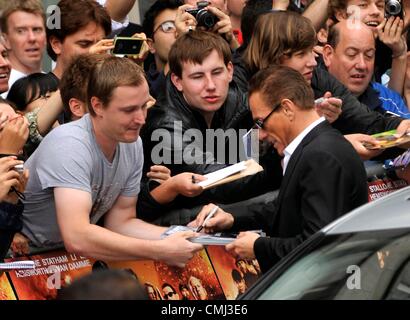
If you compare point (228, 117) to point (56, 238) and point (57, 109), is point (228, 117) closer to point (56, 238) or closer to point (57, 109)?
point (57, 109)

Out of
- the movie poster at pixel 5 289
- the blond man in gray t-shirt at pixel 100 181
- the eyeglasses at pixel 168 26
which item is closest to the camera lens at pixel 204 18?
the eyeglasses at pixel 168 26

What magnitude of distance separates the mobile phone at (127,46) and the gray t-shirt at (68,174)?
1.19 metres

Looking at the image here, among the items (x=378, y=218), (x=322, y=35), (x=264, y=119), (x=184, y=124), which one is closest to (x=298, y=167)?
(x=264, y=119)

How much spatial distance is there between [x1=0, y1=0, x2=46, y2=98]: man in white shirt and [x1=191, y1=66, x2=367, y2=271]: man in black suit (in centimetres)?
248

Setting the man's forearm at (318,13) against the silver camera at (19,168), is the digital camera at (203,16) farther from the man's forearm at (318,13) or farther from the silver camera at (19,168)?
the silver camera at (19,168)

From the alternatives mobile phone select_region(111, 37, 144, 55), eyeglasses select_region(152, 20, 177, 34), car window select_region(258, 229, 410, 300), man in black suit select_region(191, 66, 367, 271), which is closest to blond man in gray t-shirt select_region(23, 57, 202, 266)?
man in black suit select_region(191, 66, 367, 271)

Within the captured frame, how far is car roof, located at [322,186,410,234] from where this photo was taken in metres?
5.09

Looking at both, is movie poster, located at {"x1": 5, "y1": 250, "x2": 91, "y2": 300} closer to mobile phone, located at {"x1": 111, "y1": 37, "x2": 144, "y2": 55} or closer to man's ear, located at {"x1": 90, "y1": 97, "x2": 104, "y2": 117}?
man's ear, located at {"x1": 90, "y1": 97, "x2": 104, "y2": 117}

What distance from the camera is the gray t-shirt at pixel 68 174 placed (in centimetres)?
691

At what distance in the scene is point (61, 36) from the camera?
28.8 ft

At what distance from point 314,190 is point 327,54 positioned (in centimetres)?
357

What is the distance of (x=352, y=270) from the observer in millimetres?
5039
